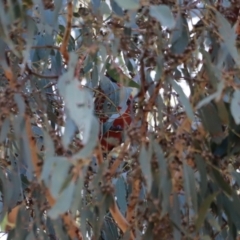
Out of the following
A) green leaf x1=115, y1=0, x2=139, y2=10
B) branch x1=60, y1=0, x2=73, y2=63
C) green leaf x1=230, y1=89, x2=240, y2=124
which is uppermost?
branch x1=60, y1=0, x2=73, y2=63

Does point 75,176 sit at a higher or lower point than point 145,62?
lower

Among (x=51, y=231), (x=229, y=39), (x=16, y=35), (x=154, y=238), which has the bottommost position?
(x=154, y=238)

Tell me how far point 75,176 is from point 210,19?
1.27ft

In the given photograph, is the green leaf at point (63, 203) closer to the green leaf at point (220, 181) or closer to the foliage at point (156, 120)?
the foliage at point (156, 120)

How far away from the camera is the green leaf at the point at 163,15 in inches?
31.7

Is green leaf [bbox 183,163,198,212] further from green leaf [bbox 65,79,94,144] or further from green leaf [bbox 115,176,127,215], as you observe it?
green leaf [bbox 115,176,127,215]

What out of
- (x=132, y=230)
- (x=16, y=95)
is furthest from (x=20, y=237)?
(x=16, y=95)

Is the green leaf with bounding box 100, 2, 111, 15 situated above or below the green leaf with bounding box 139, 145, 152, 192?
above

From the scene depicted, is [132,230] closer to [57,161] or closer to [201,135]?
[201,135]

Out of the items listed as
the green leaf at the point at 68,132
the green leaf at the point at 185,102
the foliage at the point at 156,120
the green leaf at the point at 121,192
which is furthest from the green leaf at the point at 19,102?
the green leaf at the point at 121,192

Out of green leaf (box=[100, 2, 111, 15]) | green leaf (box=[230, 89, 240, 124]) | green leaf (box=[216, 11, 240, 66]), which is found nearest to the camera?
green leaf (box=[230, 89, 240, 124])

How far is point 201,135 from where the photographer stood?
1.00 metres

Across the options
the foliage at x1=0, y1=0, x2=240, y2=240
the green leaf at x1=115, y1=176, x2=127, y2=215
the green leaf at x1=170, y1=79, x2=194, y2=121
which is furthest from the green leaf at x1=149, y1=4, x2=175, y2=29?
the green leaf at x1=115, y1=176, x2=127, y2=215

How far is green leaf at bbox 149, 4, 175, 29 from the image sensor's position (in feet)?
2.64
